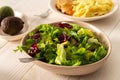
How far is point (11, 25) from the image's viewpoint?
3.45 feet

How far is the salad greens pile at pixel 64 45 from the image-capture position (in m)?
0.84

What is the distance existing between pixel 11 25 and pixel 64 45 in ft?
0.90

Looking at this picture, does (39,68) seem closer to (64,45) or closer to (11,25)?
(64,45)

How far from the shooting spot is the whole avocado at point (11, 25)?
1052 millimetres

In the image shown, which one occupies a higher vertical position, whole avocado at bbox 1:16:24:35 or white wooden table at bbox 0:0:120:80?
whole avocado at bbox 1:16:24:35

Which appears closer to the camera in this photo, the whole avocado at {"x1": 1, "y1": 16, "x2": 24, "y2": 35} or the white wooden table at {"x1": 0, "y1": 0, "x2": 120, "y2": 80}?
the white wooden table at {"x1": 0, "y1": 0, "x2": 120, "y2": 80}

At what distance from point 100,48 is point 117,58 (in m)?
0.14

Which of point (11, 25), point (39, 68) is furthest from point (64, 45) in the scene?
point (11, 25)

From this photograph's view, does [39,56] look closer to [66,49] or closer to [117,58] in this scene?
[66,49]

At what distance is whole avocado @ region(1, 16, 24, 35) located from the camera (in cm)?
105

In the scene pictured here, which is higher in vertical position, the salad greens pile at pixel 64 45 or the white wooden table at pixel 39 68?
the salad greens pile at pixel 64 45

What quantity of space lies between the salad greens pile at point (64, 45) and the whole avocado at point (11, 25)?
0.10m

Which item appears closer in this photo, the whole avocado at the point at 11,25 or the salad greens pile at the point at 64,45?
the salad greens pile at the point at 64,45

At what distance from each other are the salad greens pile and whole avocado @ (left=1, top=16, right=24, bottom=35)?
0.10 m
